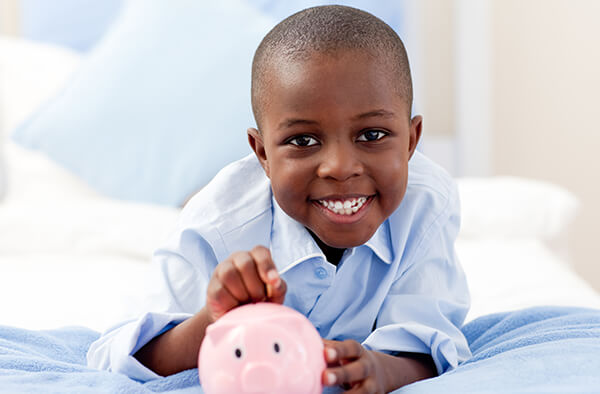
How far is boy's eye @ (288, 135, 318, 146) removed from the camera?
872mm

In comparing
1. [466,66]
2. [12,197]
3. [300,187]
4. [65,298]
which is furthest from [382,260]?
[466,66]

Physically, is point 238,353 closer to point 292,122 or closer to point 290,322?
point 290,322

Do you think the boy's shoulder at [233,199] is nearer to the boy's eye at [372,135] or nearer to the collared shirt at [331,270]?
the collared shirt at [331,270]

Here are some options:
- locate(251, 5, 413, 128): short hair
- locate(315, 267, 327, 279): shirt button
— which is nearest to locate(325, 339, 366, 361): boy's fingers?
locate(315, 267, 327, 279): shirt button

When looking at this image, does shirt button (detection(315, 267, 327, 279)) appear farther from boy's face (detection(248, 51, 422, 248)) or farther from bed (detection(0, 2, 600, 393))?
bed (detection(0, 2, 600, 393))

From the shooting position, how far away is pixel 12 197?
197 cm

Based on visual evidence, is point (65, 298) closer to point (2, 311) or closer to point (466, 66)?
point (2, 311)

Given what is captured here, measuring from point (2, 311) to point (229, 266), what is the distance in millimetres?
713

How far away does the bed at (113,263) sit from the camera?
85cm

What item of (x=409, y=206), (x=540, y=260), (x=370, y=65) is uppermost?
(x=370, y=65)

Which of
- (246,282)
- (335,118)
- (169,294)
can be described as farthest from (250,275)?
(169,294)

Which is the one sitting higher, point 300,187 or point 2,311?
point 300,187

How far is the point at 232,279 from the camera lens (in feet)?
2.45

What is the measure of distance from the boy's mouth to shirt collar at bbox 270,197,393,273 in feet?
0.35
